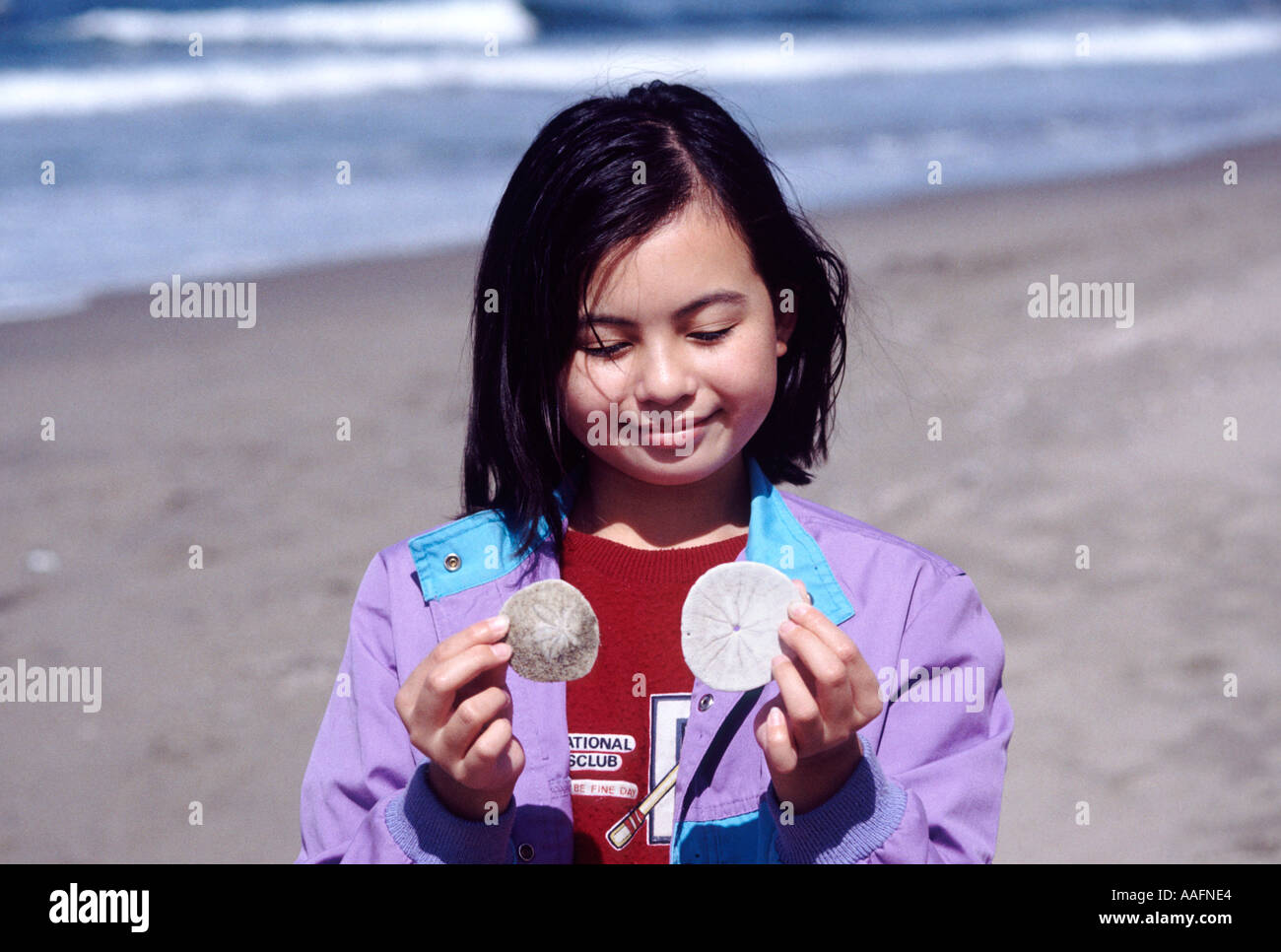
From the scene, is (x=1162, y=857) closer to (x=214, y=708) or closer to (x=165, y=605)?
(x=214, y=708)

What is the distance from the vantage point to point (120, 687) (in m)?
5.21

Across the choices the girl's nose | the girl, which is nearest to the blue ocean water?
the girl

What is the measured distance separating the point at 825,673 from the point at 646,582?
1.78ft

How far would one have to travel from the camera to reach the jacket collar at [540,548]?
241cm

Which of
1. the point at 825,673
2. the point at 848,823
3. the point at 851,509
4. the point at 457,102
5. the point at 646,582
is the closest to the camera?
the point at 825,673

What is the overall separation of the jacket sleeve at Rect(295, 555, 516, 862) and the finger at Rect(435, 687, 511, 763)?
0.16 m

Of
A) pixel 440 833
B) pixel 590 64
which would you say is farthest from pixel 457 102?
pixel 440 833

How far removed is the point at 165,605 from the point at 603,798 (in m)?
3.91

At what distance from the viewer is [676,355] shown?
2250mm

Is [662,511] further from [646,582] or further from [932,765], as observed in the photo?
[932,765]

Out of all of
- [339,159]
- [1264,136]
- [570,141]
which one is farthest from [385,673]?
[1264,136]

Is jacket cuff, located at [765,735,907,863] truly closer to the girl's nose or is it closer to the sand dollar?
the sand dollar

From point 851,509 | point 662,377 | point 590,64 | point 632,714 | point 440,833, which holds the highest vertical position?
point 590,64

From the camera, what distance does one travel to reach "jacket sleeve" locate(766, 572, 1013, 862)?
6.95ft
